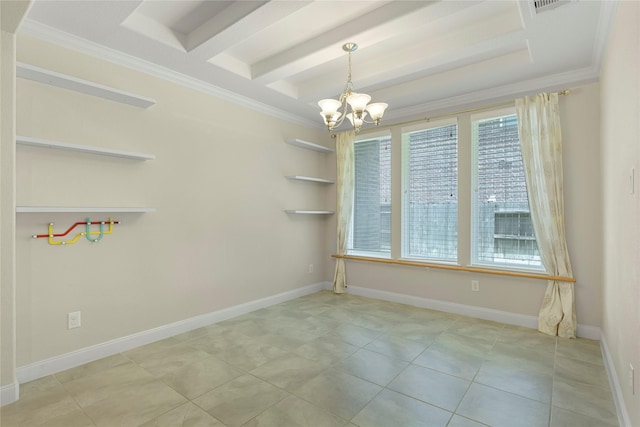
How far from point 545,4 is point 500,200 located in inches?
82.2

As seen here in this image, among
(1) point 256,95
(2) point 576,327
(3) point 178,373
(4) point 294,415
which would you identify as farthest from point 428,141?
(3) point 178,373

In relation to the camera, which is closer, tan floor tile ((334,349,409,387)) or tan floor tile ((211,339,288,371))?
tan floor tile ((334,349,409,387))

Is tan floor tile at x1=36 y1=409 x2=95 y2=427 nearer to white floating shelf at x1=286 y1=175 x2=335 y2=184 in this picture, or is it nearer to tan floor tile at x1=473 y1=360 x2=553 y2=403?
tan floor tile at x1=473 y1=360 x2=553 y2=403

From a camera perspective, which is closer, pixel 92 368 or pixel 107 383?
pixel 107 383

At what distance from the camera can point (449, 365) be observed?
259 centimetres

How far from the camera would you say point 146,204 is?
9.86 feet

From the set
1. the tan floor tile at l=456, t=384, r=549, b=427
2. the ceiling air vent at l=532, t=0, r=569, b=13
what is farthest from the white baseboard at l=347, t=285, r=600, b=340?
the ceiling air vent at l=532, t=0, r=569, b=13

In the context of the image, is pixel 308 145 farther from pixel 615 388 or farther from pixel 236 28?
pixel 615 388

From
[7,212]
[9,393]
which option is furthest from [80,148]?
[9,393]

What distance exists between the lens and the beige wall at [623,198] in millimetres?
1563

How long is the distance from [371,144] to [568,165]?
2.44 m

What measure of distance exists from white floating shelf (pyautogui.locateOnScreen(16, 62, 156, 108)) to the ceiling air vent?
308cm

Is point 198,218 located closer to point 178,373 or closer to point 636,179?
point 178,373

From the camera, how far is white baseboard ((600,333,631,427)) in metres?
1.81
